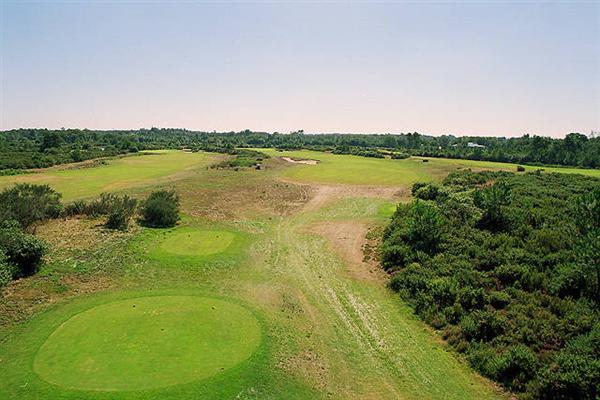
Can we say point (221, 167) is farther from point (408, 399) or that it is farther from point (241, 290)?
point (408, 399)

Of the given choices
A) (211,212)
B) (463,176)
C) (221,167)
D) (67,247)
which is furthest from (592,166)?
(67,247)

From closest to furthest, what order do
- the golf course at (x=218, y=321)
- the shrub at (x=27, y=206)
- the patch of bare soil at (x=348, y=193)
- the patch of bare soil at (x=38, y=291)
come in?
the golf course at (x=218, y=321), the patch of bare soil at (x=38, y=291), the shrub at (x=27, y=206), the patch of bare soil at (x=348, y=193)

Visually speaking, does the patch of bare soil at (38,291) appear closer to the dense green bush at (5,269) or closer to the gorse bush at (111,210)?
the dense green bush at (5,269)

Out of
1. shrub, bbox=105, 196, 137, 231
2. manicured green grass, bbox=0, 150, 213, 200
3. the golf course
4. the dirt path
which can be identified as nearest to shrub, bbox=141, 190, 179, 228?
the golf course

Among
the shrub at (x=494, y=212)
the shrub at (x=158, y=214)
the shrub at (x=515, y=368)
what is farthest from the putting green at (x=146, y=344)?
the shrub at (x=494, y=212)

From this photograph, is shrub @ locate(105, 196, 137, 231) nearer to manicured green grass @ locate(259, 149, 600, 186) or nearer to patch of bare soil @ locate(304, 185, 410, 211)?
patch of bare soil @ locate(304, 185, 410, 211)

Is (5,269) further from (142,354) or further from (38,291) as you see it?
(142,354)
